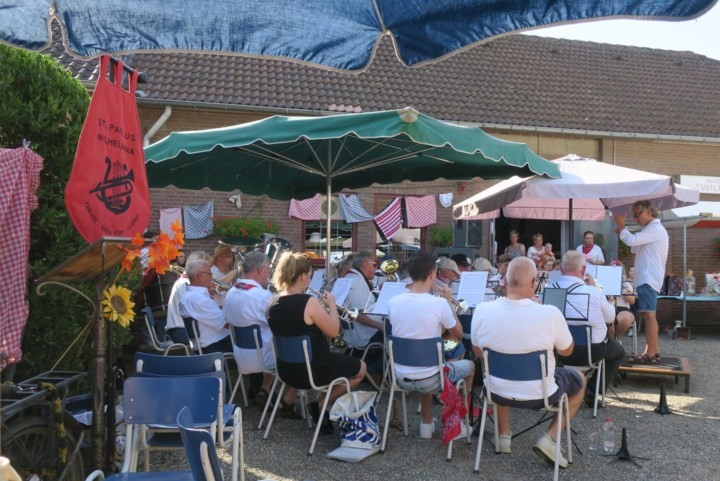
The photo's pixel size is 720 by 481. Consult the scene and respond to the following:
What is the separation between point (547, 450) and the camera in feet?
14.8

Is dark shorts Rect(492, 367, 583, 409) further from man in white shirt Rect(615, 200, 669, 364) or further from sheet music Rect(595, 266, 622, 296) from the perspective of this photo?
man in white shirt Rect(615, 200, 669, 364)

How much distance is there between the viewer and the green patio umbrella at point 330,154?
522cm

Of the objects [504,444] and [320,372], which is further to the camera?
[320,372]

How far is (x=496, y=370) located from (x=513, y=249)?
8.71 meters

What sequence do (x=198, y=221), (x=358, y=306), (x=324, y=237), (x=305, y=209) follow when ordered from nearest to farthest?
(x=358, y=306)
(x=198, y=221)
(x=305, y=209)
(x=324, y=237)

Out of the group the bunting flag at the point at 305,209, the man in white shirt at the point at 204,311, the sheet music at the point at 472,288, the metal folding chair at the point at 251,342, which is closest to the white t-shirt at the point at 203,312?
the man in white shirt at the point at 204,311

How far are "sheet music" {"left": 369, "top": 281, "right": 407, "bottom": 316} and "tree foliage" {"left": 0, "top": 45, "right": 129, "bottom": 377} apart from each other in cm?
233

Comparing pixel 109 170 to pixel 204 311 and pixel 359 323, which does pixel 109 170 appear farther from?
pixel 359 323

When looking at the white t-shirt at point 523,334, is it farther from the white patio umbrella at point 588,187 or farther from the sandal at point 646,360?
the sandal at point 646,360

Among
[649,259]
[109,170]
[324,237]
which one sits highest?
[109,170]

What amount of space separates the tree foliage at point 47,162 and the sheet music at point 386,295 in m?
2.33

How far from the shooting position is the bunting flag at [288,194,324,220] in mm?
13727

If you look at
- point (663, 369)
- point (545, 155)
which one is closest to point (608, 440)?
point (663, 369)

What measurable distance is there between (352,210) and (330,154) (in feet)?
23.8
